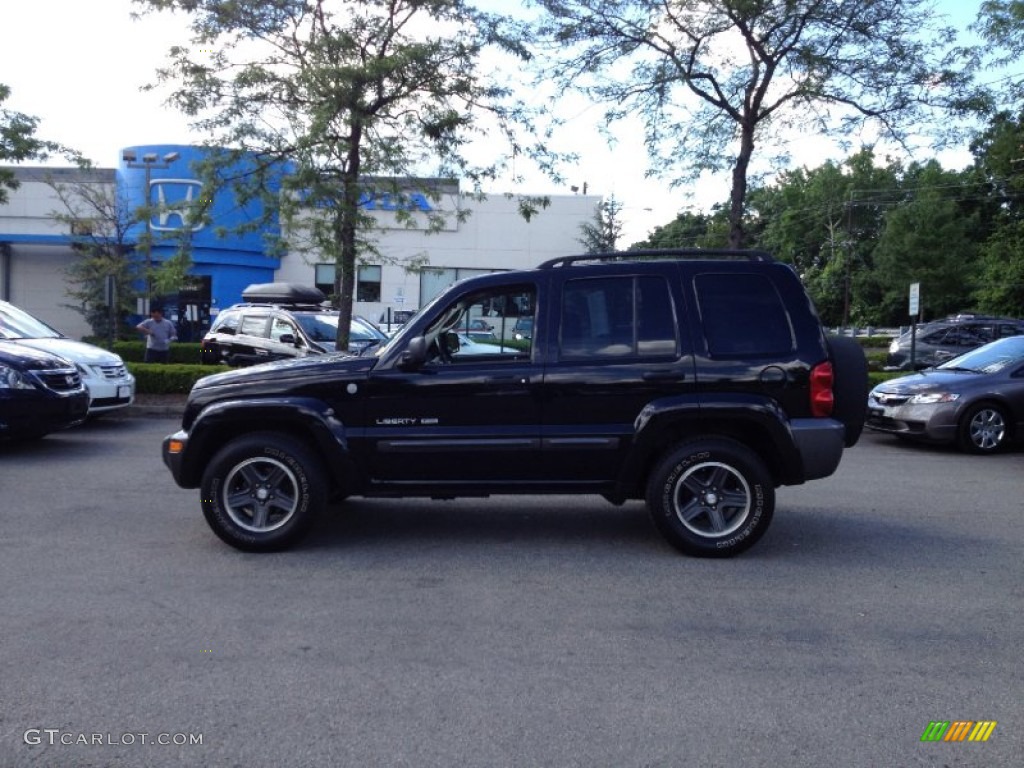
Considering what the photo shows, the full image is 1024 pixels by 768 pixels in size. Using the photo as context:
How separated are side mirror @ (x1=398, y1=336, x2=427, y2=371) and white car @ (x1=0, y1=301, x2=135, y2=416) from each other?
716cm

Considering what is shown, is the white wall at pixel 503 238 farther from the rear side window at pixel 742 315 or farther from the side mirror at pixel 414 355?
the side mirror at pixel 414 355

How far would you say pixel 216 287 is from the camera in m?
38.8

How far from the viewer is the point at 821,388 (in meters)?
6.22

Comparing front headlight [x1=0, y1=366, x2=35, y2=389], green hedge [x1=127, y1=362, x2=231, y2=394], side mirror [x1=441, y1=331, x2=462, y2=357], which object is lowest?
green hedge [x1=127, y1=362, x2=231, y2=394]

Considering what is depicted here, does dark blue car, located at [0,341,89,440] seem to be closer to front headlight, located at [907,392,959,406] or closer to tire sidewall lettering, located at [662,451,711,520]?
tire sidewall lettering, located at [662,451,711,520]

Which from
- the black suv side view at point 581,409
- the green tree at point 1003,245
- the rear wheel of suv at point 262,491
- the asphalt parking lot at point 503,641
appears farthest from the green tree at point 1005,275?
the rear wheel of suv at point 262,491

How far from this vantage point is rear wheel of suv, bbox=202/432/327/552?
630 cm

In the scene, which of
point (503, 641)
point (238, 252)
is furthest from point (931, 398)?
point (238, 252)

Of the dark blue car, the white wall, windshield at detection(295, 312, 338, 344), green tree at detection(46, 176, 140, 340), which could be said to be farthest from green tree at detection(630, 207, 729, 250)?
the dark blue car

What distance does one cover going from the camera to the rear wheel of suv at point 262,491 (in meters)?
6.30

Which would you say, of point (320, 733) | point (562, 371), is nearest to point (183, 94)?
point (562, 371)

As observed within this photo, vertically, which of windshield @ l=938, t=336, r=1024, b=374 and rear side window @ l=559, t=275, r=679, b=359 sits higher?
rear side window @ l=559, t=275, r=679, b=359

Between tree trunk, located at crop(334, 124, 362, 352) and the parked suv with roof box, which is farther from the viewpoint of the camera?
the parked suv with roof box

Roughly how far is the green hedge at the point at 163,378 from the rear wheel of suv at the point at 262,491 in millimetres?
10865
